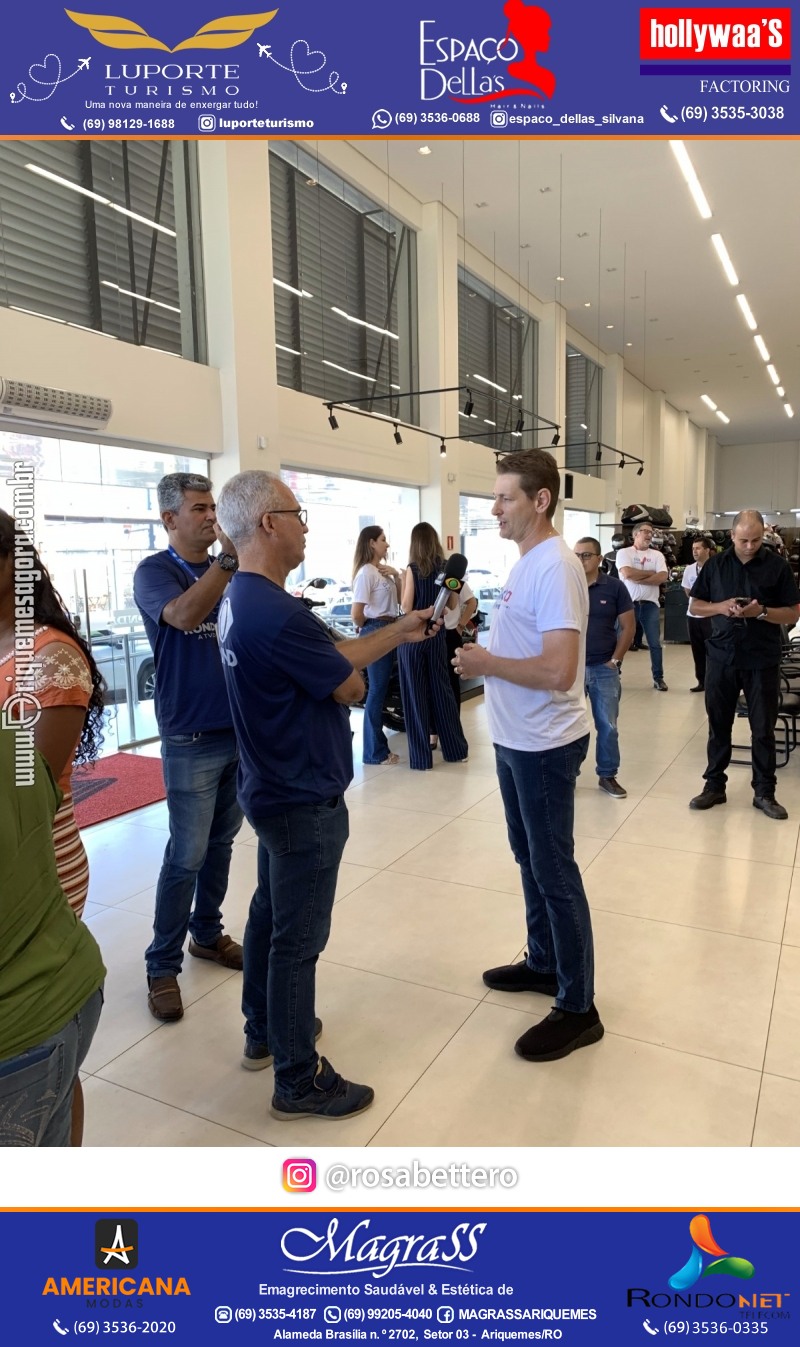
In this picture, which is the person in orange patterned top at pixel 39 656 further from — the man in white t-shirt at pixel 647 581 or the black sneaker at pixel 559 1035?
the man in white t-shirt at pixel 647 581

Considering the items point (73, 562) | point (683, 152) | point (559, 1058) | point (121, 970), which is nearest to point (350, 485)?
point (73, 562)

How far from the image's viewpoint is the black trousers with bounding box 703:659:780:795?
167 inches

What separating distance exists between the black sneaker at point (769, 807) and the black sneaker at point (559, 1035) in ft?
8.01

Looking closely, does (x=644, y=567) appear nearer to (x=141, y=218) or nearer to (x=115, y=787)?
(x=141, y=218)

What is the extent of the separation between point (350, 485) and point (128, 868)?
580 centimetres

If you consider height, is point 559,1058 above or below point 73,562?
below

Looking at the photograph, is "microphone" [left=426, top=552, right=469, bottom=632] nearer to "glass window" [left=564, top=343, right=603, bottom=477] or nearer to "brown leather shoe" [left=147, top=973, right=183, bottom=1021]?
"brown leather shoe" [left=147, top=973, right=183, bottom=1021]

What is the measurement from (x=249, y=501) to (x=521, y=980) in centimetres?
180
